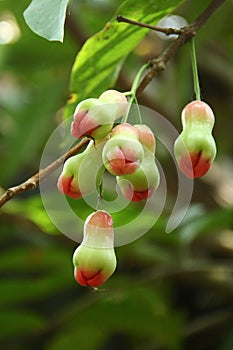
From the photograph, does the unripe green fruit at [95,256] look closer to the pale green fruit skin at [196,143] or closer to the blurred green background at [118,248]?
the pale green fruit skin at [196,143]

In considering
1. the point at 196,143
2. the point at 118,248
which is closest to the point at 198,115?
the point at 196,143

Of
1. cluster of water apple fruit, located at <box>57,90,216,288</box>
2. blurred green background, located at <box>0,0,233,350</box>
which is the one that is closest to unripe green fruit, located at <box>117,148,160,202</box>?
cluster of water apple fruit, located at <box>57,90,216,288</box>

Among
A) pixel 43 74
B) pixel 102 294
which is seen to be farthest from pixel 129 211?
pixel 43 74

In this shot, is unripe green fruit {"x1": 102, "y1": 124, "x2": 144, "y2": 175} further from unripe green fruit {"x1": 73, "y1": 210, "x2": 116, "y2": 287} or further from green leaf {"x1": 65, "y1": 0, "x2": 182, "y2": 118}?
green leaf {"x1": 65, "y1": 0, "x2": 182, "y2": 118}

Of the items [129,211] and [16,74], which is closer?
[129,211]

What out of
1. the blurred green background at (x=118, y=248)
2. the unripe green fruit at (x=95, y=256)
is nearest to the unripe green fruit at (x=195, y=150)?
the unripe green fruit at (x=95, y=256)

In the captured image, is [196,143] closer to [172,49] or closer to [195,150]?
[195,150]

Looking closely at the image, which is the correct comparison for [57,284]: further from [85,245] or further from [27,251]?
[85,245]
